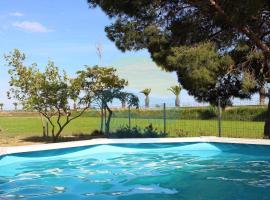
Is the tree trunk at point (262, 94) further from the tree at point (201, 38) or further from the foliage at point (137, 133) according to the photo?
the foliage at point (137, 133)

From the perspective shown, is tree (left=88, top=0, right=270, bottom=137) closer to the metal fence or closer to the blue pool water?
the metal fence

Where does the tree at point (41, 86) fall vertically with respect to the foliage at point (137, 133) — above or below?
above

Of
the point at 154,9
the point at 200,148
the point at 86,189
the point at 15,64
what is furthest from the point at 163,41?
the point at 86,189

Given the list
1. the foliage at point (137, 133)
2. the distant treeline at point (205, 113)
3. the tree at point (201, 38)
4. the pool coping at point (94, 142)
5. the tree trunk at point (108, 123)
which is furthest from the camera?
the distant treeline at point (205, 113)

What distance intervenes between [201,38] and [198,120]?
7.37 metres

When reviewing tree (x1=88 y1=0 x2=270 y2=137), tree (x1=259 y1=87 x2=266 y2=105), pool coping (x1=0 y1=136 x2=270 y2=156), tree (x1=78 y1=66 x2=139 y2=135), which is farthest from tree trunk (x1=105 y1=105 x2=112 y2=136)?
tree (x1=259 y1=87 x2=266 y2=105)

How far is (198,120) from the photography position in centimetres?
2231

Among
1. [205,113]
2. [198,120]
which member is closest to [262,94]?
[205,113]

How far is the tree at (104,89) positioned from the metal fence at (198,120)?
0.68m

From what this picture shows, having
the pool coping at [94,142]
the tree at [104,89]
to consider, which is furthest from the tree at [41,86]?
the pool coping at [94,142]

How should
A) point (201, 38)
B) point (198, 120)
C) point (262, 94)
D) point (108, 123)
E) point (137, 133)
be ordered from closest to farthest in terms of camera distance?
point (201, 38) → point (262, 94) → point (137, 133) → point (108, 123) → point (198, 120)

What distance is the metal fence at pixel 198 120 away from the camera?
17828 millimetres

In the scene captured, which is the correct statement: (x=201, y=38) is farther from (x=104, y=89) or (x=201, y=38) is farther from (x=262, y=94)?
(x=104, y=89)

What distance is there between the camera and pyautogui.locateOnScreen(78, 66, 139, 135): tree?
16969mm
